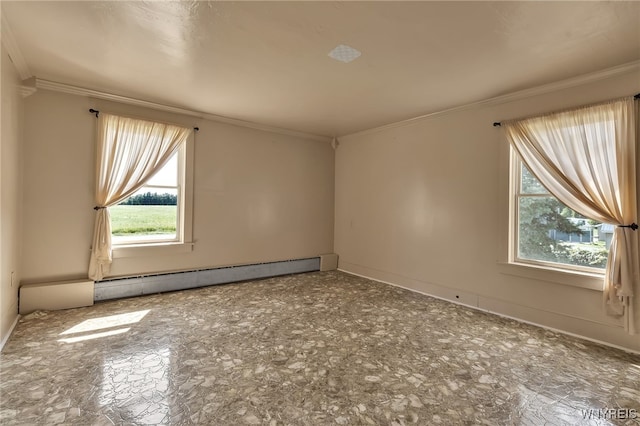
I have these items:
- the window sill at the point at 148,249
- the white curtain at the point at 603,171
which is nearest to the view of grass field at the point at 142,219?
the window sill at the point at 148,249

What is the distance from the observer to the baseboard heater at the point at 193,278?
3.70 metres

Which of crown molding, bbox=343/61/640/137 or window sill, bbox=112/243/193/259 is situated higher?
crown molding, bbox=343/61/640/137

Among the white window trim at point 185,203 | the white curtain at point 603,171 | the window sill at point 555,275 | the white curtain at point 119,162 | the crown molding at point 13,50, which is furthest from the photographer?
the white window trim at point 185,203

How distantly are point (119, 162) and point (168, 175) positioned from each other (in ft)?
2.03

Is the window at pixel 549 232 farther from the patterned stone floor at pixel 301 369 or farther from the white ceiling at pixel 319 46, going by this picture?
the white ceiling at pixel 319 46

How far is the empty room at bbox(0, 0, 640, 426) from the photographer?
1.97m

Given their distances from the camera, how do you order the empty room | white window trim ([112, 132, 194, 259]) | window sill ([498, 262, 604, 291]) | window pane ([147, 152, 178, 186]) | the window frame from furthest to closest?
white window trim ([112, 132, 194, 259]), window pane ([147, 152, 178, 186]), the window frame, window sill ([498, 262, 604, 291]), the empty room

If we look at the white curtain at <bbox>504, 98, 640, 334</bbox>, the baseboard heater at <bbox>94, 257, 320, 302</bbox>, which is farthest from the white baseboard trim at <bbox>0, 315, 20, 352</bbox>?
the white curtain at <bbox>504, 98, 640, 334</bbox>

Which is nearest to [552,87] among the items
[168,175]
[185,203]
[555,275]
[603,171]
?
[603,171]

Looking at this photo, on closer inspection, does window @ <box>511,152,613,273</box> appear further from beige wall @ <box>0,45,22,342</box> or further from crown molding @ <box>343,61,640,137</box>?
beige wall @ <box>0,45,22,342</box>

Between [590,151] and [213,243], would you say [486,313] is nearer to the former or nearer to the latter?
[590,151]

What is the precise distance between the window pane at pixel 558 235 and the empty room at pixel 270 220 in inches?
0.7

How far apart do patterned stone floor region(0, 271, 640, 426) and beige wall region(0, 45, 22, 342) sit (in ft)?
1.08

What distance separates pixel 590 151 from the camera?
9.16 feet
